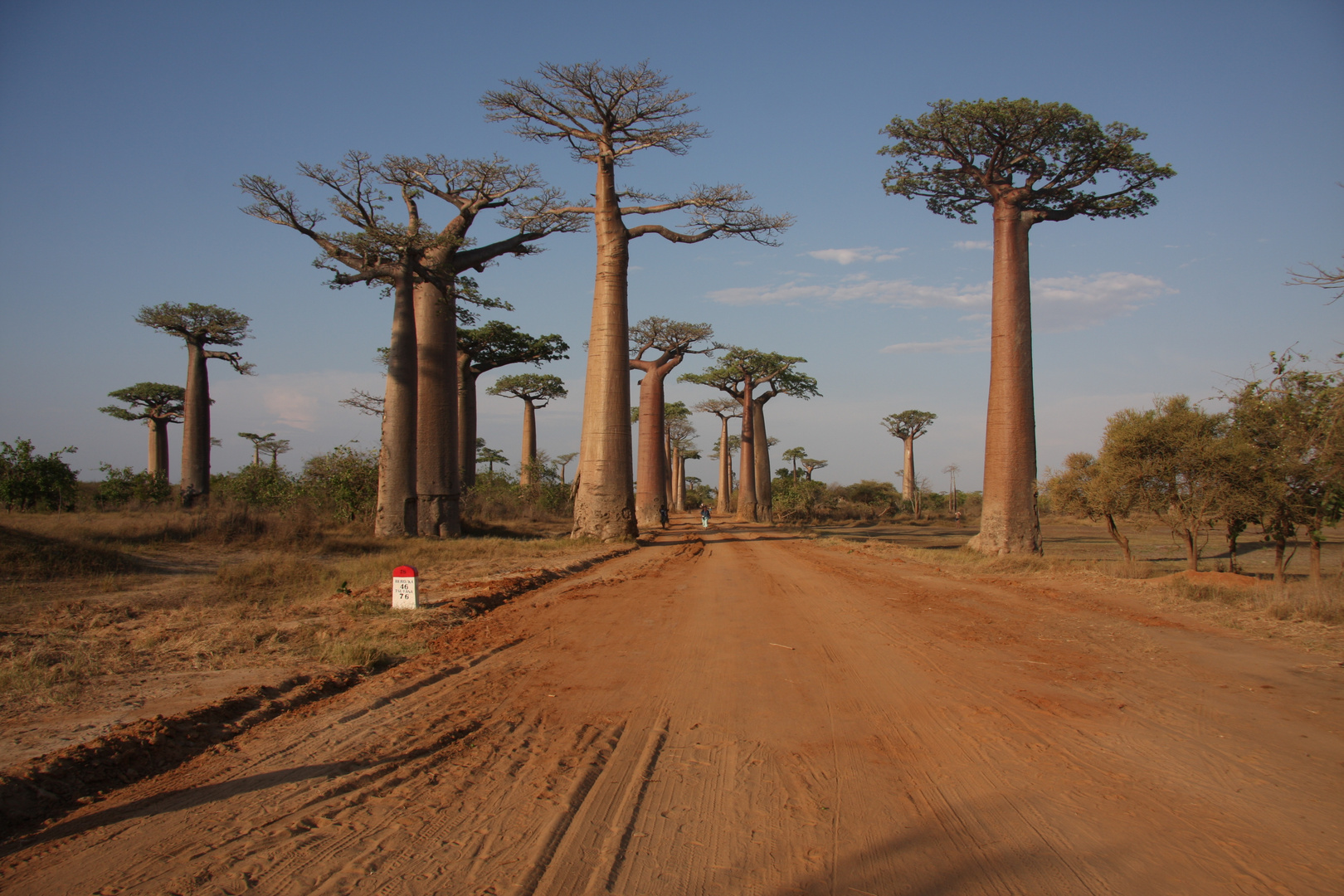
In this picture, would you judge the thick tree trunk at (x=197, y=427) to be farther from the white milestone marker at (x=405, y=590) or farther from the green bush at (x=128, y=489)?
the white milestone marker at (x=405, y=590)

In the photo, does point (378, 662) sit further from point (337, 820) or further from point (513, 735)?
point (337, 820)

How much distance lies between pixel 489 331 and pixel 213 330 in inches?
347

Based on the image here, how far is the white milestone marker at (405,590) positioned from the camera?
20.6 feet

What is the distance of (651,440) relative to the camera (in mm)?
26281

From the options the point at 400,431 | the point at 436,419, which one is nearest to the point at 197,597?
the point at 400,431

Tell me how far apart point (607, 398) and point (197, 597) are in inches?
378

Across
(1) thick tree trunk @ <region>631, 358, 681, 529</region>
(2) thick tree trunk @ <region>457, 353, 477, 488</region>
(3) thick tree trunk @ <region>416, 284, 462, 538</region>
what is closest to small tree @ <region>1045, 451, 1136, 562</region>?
(3) thick tree trunk @ <region>416, 284, 462, 538</region>

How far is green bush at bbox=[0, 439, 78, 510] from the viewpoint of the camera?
17047 millimetres

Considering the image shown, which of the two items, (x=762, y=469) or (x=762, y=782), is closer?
(x=762, y=782)

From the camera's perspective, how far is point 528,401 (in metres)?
32.1

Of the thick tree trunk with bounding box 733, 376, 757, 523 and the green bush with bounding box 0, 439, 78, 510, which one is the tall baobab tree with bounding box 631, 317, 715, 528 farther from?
the green bush with bounding box 0, 439, 78, 510

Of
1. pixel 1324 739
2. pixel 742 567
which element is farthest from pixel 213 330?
pixel 1324 739

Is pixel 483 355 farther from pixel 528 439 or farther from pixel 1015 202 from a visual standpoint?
pixel 1015 202

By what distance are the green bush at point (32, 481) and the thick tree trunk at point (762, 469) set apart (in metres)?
23.8
